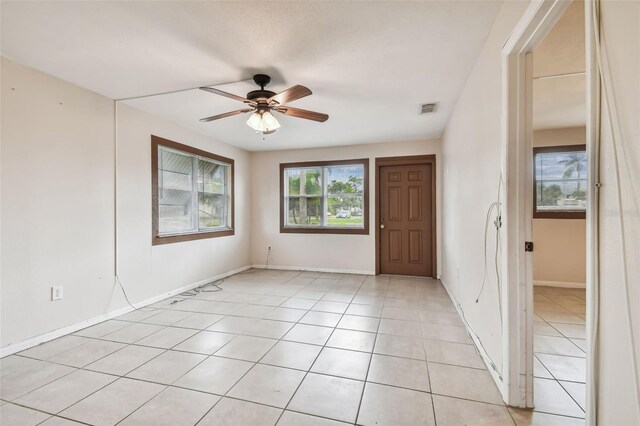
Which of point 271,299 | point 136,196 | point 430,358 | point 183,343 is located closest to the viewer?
point 430,358

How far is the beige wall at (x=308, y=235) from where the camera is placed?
507 centimetres

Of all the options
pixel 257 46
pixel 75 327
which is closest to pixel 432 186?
pixel 257 46

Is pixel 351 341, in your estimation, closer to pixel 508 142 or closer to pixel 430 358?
pixel 430 358

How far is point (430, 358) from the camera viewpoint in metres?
2.18

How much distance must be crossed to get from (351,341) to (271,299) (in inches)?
59.6

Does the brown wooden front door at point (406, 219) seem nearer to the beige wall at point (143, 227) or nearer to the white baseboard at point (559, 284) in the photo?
the white baseboard at point (559, 284)

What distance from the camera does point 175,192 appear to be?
159 inches

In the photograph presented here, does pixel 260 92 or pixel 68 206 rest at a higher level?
pixel 260 92

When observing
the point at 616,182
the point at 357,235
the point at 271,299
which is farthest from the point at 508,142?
the point at 357,235

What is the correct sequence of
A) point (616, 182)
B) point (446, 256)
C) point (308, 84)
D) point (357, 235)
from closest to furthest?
point (616, 182) → point (308, 84) → point (446, 256) → point (357, 235)

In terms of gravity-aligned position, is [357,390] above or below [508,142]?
below

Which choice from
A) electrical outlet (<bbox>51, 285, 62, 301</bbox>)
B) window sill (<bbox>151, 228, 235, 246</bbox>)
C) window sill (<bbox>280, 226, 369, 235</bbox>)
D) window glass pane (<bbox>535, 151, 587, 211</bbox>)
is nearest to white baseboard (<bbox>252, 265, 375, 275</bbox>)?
window sill (<bbox>280, 226, 369, 235</bbox>)

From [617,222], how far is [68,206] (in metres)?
3.81

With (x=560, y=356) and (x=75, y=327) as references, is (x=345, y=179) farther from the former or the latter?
Answer: (x=75, y=327)
